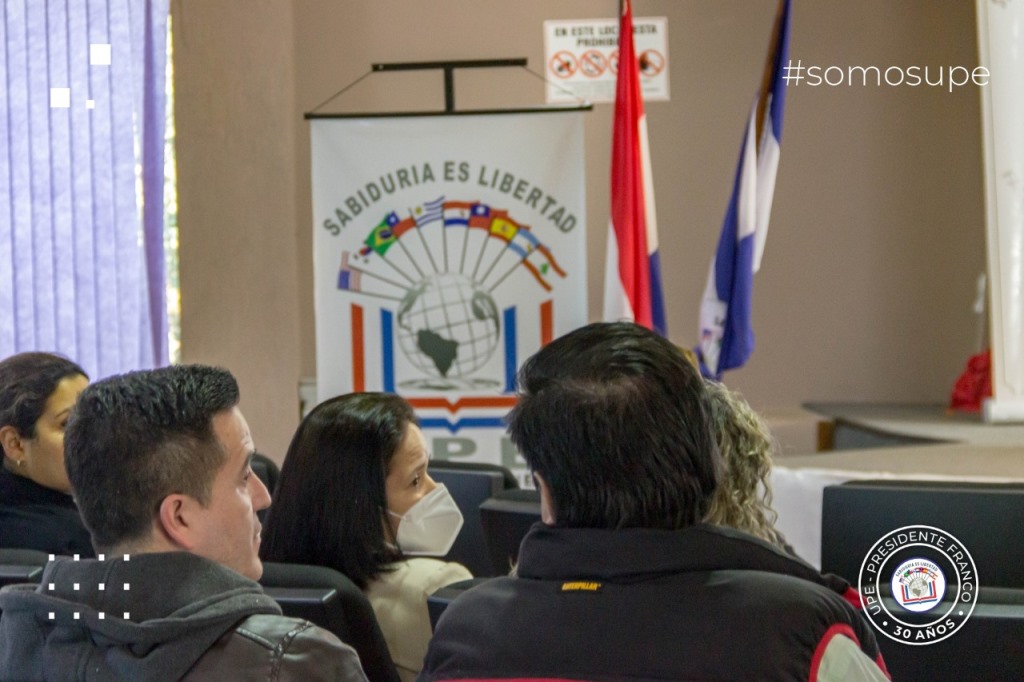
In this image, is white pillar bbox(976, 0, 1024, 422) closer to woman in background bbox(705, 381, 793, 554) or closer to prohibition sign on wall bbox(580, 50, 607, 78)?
prohibition sign on wall bbox(580, 50, 607, 78)

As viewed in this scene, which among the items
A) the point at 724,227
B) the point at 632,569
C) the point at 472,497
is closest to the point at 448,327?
the point at 724,227

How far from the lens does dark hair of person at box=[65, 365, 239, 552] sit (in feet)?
4.28

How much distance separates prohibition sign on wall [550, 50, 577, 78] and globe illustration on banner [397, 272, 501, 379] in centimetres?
134

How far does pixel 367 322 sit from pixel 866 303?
243cm

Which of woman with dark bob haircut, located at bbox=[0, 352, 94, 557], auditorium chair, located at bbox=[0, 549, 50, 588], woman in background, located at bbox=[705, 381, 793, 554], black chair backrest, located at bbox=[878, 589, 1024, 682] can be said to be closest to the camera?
black chair backrest, located at bbox=[878, 589, 1024, 682]

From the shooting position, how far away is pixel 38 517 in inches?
101

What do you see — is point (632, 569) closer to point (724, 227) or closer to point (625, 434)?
point (625, 434)

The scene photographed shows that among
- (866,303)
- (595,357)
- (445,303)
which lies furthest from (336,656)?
(866,303)

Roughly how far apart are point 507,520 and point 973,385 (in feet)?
12.2

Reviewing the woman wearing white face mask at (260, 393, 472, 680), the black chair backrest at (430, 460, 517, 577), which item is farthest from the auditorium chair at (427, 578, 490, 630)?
the black chair backrest at (430, 460, 517, 577)

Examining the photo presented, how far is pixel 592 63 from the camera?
18.1 ft

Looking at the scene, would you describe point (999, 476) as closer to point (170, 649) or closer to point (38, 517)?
point (38, 517)

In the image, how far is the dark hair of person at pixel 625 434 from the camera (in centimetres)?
120

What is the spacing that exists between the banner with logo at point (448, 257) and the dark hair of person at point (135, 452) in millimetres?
3353
